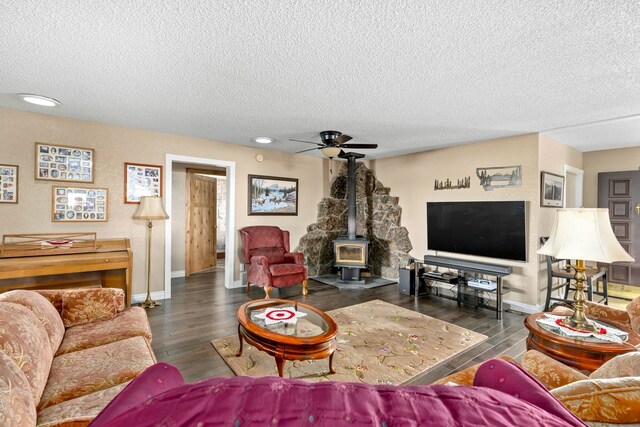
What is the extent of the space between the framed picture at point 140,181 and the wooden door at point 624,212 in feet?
23.7

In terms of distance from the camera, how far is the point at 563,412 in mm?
608

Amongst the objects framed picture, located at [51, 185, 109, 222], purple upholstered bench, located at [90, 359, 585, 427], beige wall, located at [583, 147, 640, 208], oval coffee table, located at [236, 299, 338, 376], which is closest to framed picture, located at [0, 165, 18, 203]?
framed picture, located at [51, 185, 109, 222]

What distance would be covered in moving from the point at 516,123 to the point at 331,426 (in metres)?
4.20

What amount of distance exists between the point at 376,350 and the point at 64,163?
426 cm

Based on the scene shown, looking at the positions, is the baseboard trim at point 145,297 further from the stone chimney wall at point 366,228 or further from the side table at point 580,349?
the side table at point 580,349

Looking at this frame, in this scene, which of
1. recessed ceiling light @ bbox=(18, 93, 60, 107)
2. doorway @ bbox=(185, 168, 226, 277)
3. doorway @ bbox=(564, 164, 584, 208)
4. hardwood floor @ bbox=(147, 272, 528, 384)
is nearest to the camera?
hardwood floor @ bbox=(147, 272, 528, 384)

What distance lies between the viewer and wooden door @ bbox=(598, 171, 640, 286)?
4.73 m

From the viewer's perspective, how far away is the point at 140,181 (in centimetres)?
420

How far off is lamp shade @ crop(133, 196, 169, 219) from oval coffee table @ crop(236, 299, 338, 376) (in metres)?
2.14

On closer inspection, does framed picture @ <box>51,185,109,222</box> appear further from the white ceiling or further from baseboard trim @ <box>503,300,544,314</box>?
baseboard trim @ <box>503,300,544,314</box>

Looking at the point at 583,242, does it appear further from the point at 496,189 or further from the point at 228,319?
the point at 228,319

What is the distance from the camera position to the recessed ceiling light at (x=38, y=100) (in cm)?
290

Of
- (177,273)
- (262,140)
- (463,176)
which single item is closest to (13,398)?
(262,140)

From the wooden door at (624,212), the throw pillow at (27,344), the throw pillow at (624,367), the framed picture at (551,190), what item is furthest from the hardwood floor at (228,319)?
the wooden door at (624,212)
